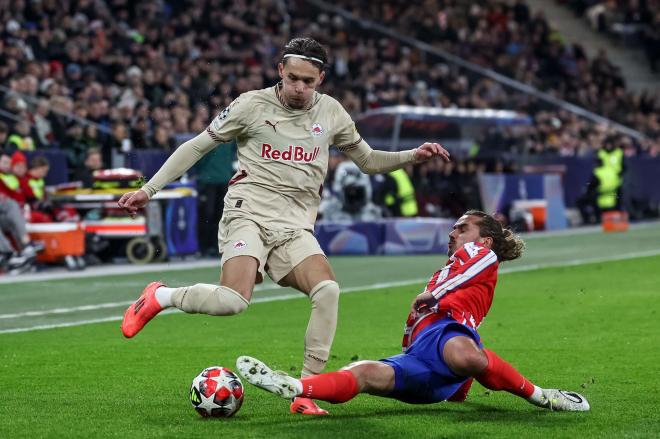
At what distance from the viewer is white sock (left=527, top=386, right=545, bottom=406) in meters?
7.87

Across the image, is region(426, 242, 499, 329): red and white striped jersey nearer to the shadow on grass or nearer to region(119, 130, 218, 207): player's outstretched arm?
the shadow on grass

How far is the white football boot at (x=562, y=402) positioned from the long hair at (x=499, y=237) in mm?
853

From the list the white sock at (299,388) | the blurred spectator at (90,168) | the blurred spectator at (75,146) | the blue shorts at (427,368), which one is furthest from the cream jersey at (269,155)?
the blurred spectator at (75,146)

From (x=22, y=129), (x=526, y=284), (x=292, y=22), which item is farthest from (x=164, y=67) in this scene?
(x=526, y=284)

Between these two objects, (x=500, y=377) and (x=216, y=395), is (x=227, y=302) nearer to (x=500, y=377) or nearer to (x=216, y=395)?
(x=216, y=395)

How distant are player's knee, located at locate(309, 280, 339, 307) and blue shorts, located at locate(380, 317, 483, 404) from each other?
0.59 m

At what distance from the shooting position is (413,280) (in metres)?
18.1

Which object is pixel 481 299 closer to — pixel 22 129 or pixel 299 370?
pixel 299 370

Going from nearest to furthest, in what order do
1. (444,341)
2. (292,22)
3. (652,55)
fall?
(444,341)
(292,22)
(652,55)

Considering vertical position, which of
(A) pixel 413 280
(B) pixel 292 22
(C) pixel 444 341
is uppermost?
(B) pixel 292 22

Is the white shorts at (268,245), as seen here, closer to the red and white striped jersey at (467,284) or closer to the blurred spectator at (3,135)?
the red and white striped jersey at (467,284)

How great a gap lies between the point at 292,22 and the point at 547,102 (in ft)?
26.8

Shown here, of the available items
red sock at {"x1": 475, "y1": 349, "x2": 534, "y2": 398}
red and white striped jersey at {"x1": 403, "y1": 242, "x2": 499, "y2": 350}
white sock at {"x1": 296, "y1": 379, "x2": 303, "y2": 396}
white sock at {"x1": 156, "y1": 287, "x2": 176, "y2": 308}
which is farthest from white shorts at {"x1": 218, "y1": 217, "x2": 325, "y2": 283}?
red sock at {"x1": 475, "y1": 349, "x2": 534, "y2": 398}

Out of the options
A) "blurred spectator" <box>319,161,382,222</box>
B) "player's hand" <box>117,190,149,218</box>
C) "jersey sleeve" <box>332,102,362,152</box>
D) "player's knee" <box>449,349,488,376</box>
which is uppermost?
"jersey sleeve" <box>332,102,362,152</box>
